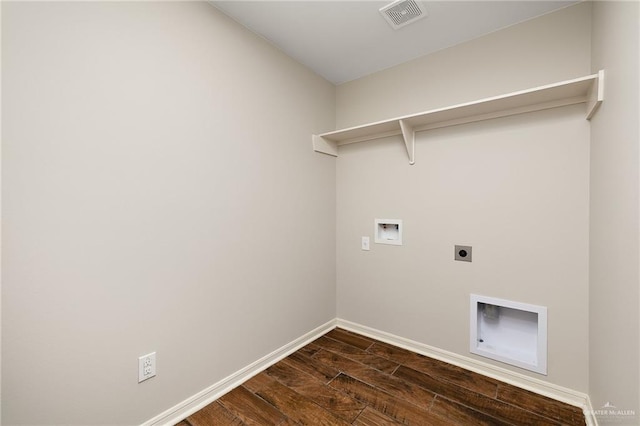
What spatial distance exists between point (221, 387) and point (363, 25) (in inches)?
101

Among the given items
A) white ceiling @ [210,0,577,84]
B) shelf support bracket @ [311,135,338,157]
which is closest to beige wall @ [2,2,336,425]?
white ceiling @ [210,0,577,84]

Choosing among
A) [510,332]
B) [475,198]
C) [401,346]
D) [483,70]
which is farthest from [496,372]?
[483,70]

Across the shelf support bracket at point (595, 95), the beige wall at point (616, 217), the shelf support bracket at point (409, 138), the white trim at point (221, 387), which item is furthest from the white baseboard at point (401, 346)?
the shelf support bracket at point (595, 95)

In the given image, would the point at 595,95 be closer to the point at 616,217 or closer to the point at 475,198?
the point at 616,217

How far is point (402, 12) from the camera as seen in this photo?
1.71m

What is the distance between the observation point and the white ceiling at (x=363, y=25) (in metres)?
1.66

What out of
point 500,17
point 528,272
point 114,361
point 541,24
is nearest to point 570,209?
point 528,272

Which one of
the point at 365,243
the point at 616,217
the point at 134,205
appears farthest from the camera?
the point at 365,243

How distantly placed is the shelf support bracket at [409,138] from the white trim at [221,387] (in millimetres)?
1753

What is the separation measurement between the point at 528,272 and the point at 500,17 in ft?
5.47

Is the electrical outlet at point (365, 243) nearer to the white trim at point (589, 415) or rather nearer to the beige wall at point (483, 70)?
the beige wall at point (483, 70)

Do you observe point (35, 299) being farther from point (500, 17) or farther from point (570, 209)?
point (500, 17)

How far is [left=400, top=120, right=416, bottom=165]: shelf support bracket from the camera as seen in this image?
2.08m

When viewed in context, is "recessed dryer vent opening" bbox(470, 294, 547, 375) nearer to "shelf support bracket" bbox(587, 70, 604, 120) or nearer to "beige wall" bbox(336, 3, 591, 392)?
"beige wall" bbox(336, 3, 591, 392)
